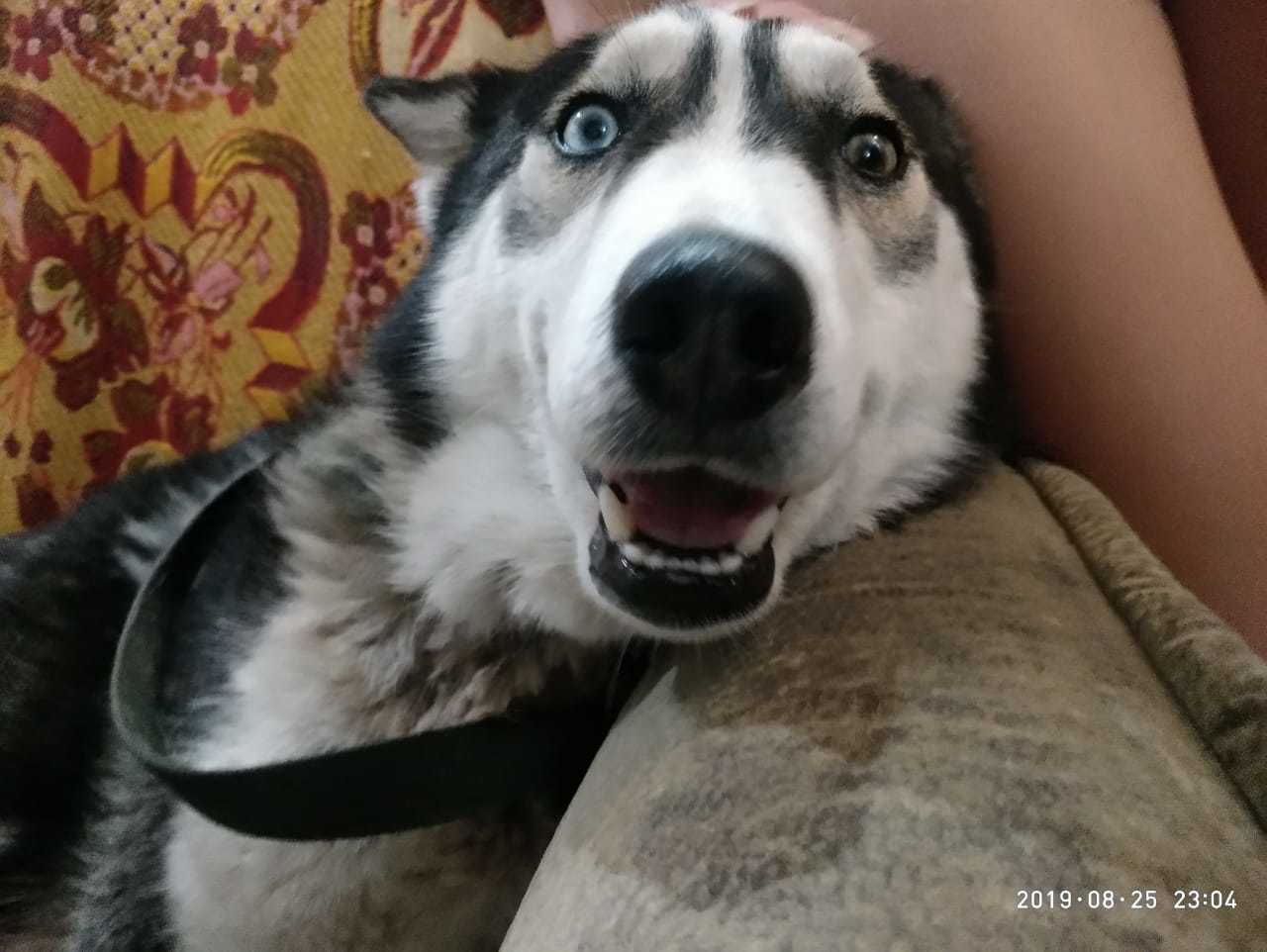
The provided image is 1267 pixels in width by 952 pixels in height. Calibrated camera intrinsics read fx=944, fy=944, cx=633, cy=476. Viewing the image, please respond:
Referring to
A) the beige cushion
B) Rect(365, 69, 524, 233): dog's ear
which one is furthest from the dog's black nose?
Rect(365, 69, 524, 233): dog's ear

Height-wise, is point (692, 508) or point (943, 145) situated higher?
point (943, 145)

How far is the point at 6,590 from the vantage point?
1413 mm

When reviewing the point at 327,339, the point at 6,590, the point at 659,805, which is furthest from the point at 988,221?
the point at 6,590

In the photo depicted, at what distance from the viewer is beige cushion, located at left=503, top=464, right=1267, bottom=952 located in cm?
54

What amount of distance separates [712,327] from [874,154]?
488mm

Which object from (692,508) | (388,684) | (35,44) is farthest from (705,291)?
(35,44)

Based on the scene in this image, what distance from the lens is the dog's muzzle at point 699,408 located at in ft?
2.22

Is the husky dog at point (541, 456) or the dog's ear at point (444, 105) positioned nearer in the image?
the husky dog at point (541, 456)

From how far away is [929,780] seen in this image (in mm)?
607

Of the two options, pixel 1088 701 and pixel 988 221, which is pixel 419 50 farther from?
pixel 1088 701

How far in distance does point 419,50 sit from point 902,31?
859 millimetres

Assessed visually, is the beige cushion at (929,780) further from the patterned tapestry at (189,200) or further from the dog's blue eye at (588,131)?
the patterned tapestry at (189,200)

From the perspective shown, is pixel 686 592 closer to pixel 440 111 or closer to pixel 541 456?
pixel 541 456

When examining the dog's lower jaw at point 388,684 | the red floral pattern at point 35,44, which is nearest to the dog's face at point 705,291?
the dog's lower jaw at point 388,684
